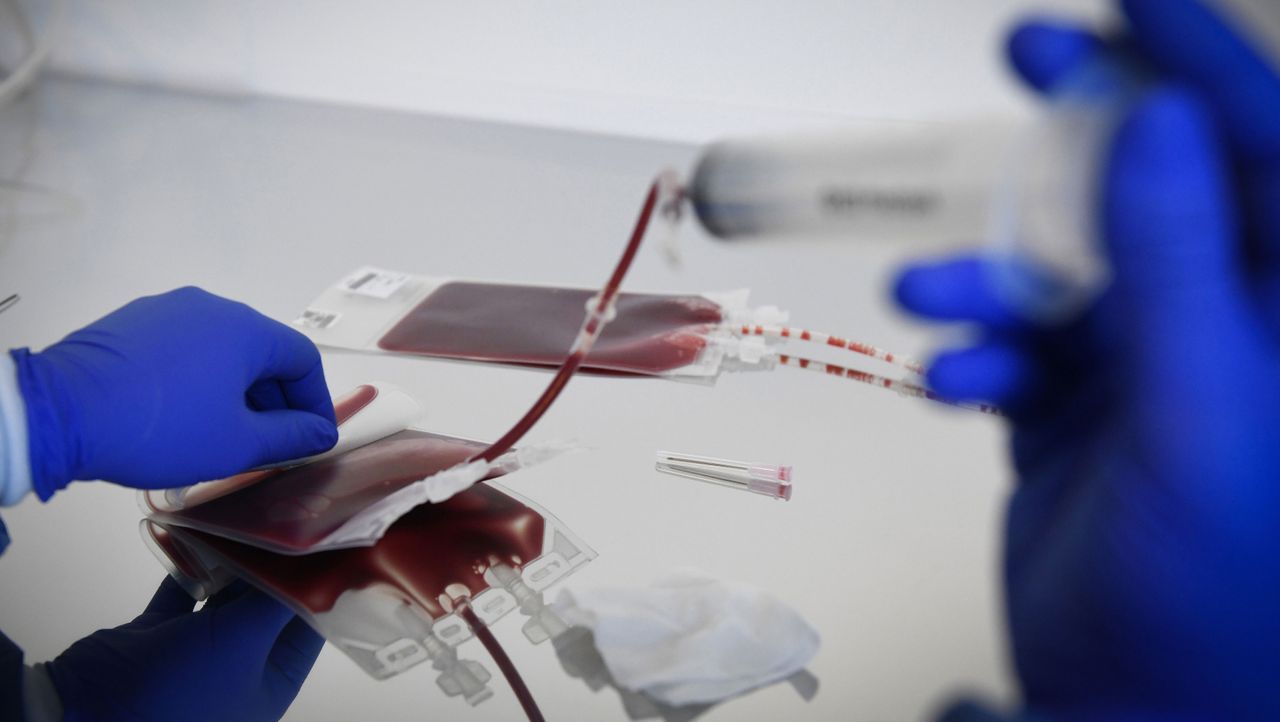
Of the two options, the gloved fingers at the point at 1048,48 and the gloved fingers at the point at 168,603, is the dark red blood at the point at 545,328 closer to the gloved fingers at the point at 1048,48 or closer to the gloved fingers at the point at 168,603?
the gloved fingers at the point at 168,603

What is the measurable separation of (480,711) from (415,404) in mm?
376

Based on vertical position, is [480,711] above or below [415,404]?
below

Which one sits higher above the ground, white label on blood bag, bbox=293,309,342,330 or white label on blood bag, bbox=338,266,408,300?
white label on blood bag, bbox=338,266,408,300

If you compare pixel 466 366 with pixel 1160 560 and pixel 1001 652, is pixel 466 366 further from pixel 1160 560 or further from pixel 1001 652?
pixel 1160 560

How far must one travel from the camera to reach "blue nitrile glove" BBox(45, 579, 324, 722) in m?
0.68

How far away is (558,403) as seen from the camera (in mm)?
1030

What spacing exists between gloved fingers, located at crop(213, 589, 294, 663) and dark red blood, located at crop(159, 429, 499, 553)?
44mm

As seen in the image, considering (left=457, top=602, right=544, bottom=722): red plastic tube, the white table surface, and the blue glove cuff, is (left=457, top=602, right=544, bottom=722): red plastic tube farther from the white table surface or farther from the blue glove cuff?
the blue glove cuff

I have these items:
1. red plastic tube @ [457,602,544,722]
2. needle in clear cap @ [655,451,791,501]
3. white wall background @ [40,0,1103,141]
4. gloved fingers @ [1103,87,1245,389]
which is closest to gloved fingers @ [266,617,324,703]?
red plastic tube @ [457,602,544,722]

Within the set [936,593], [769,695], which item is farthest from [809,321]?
[769,695]

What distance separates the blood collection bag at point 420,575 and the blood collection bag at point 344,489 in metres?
0.02

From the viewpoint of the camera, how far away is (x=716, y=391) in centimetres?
106

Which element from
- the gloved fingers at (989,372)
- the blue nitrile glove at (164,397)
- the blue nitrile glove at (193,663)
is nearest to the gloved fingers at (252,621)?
the blue nitrile glove at (193,663)

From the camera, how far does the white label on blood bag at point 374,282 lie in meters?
1.24
